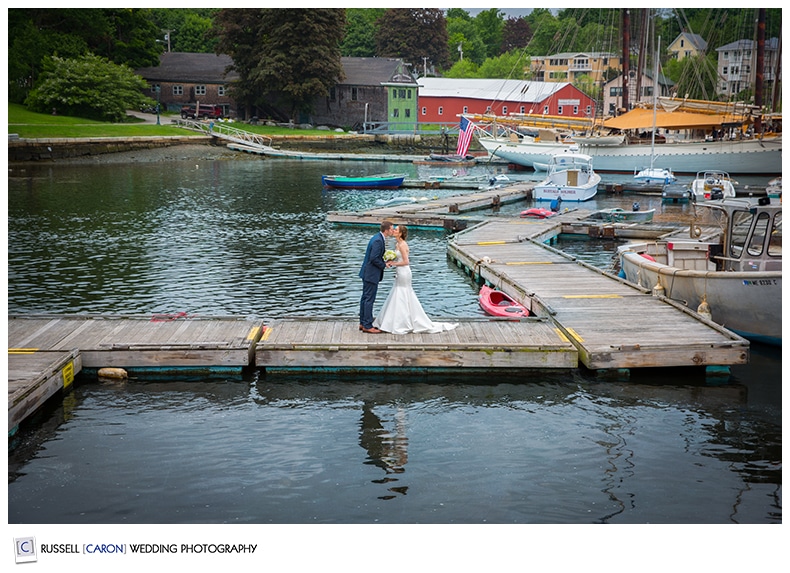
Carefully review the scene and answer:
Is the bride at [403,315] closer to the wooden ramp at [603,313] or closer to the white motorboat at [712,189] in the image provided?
the wooden ramp at [603,313]

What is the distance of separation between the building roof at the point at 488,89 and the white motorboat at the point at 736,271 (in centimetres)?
9350

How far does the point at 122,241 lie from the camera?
1323 inches

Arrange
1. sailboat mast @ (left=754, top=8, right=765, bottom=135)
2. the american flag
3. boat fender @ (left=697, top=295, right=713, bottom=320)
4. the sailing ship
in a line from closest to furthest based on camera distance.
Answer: boat fender @ (left=697, top=295, right=713, bottom=320) → sailboat mast @ (left=754, top=8, right=765, bottom=135) → the sailing ship → the american flag

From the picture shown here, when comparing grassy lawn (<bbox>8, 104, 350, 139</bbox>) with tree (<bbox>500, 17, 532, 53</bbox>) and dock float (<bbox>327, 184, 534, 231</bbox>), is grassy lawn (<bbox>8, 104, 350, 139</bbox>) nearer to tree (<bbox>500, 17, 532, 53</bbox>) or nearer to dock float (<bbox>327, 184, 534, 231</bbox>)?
dock float (<bbox>327, 184, 534, 231</bbox>)

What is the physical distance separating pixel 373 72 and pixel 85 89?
38339 millimetres

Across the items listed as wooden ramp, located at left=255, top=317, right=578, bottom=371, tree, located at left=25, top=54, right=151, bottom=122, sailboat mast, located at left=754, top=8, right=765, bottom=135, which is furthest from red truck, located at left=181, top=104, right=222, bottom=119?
wooden ramp, located at left=255, top=317, right=578, bottom=371

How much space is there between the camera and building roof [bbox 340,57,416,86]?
109 meters

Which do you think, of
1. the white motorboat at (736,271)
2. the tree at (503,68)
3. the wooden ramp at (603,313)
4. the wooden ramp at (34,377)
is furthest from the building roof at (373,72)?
the wooden ramp at (34,377)

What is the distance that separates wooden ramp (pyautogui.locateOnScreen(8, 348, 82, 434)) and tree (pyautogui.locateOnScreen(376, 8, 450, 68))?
4889 inches

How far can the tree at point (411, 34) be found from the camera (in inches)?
5290

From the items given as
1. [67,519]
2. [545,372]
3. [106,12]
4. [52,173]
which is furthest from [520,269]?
[106,12]

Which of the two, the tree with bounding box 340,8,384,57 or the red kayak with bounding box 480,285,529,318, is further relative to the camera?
the tree with bounding box 340,8,384,57

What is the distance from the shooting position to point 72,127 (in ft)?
269

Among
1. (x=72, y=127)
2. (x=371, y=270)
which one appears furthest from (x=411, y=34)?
(x=371, y=270)
